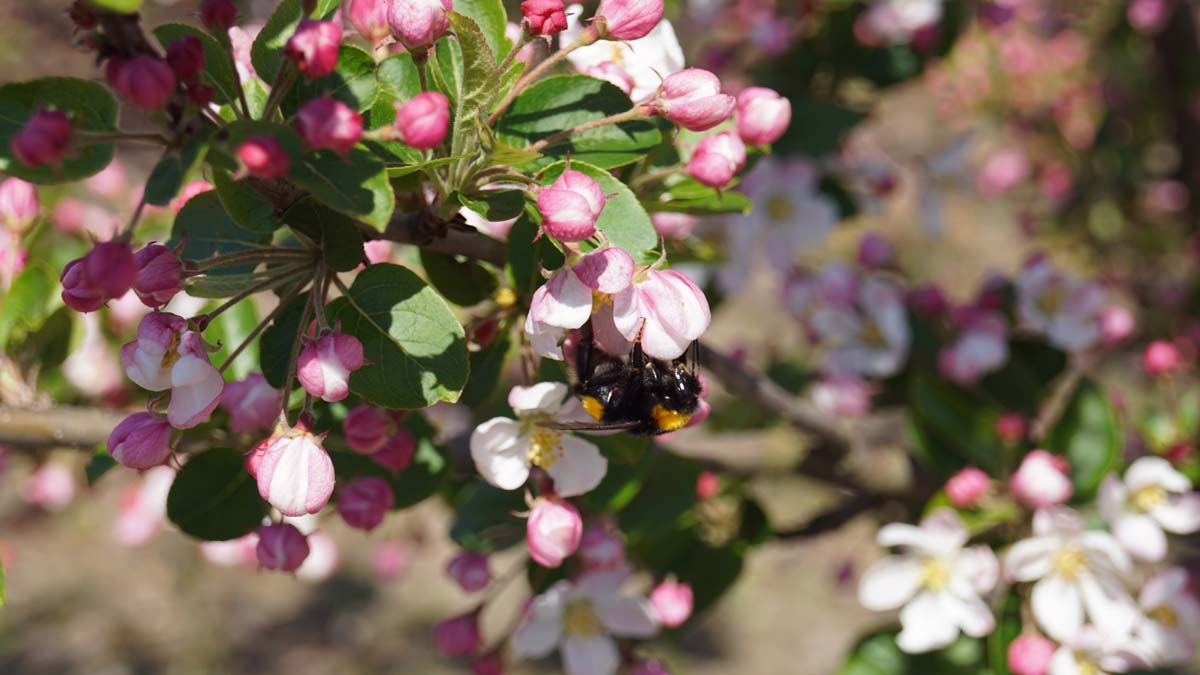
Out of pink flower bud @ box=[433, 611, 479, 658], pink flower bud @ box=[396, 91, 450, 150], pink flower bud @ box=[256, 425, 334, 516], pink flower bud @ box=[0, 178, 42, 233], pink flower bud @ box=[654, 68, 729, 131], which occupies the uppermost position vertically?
pink flower bud @ box=[396, 91, 450, 150]

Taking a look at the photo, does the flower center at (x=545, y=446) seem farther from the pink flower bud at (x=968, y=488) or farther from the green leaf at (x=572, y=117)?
the pink flower bud at (x=968, y=488)

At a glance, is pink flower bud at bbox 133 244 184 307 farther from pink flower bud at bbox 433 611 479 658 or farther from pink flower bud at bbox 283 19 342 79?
pink flower bud at bbox 433 611 479 658

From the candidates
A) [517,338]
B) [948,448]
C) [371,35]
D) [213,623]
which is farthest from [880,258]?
[213,623]

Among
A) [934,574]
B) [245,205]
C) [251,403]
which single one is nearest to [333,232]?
[245,205]

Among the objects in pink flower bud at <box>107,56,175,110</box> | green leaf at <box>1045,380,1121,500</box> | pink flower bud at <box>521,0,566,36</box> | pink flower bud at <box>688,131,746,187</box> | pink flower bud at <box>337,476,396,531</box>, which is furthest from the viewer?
green leaf at <box>1045,380,1121,500</box>

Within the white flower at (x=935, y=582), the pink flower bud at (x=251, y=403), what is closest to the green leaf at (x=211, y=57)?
the pink flower bud at (x=251, y=403)

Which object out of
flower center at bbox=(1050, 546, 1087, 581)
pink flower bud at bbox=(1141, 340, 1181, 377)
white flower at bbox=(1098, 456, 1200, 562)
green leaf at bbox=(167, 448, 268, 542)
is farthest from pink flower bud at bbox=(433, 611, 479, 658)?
pink flower bud at bbox=(1141, 340, 1181, 377)

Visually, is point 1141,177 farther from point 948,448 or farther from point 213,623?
point 213,623
